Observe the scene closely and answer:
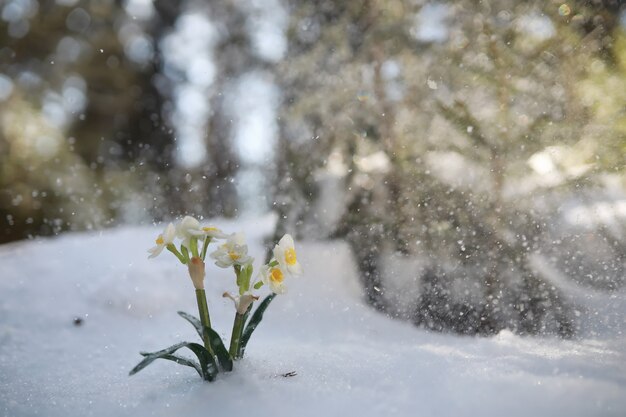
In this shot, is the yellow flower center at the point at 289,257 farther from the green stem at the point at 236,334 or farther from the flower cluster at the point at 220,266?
the green stem at the point at 236,334

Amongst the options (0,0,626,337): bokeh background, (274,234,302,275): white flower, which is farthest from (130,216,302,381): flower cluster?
(0,0,626,337): bokeh background

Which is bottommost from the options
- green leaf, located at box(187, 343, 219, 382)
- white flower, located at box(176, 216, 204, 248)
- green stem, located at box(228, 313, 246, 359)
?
green leaf, located at box(187, 343, 219, 382)

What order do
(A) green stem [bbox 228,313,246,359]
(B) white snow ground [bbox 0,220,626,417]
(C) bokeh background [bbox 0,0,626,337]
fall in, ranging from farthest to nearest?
(C) bokeh background [bbox 0,0,626,337] → (A) green stem [bbox 228,313,246,359] → (B) white snow ground [bbox 0,220,626,417]

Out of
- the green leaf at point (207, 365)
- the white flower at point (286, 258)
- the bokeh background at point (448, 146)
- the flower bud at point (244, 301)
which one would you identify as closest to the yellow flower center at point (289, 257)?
the white flower at point (286, 258)

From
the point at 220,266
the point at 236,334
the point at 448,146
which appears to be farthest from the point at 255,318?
the point at 448,146

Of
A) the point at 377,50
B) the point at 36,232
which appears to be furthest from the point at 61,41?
the point at 377,50

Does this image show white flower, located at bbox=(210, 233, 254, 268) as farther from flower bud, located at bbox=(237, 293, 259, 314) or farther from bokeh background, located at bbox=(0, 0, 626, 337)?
bokeh background, located at bbox=(0, 0, 626, 337)

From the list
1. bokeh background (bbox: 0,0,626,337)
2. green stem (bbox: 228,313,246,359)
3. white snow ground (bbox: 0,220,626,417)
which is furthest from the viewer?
bokeh background (bbox: 0,0,626,337)
